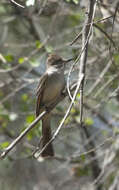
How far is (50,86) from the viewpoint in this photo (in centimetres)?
459

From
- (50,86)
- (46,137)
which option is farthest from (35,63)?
(46,137)

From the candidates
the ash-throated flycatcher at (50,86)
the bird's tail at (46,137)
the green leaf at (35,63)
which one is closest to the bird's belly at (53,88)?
the ash-throated flycatcher at (50,86)

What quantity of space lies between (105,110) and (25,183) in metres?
2.24

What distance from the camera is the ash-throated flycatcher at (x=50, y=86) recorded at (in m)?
4.50

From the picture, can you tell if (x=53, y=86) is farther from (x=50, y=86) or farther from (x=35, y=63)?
(x=35, y=63)

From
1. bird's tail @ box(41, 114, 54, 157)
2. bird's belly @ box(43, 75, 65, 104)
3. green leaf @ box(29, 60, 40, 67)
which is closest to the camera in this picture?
bird's tail @ box(41, 114, 54, 157)

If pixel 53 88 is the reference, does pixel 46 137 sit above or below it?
below

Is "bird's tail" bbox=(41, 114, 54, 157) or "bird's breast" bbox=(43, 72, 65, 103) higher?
"bird's breast" bbox=(43, 72, 65, 103)

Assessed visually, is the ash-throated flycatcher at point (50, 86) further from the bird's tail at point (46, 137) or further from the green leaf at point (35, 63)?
Answer: the green leaf at point (35, 63)

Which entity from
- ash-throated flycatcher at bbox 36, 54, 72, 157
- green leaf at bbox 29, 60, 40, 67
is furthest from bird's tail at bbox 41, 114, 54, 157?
green leaf at bbox 29, 60, 40, 67

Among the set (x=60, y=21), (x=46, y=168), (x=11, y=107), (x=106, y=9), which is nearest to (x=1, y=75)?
(x=11, y=107)

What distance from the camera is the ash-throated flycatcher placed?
4.50 m

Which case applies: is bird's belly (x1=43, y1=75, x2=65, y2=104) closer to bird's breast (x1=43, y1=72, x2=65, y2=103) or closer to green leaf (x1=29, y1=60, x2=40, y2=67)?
bird's breast (x1=43, y1=72, x2=65, y2=103)

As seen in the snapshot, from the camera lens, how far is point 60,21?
832cm
